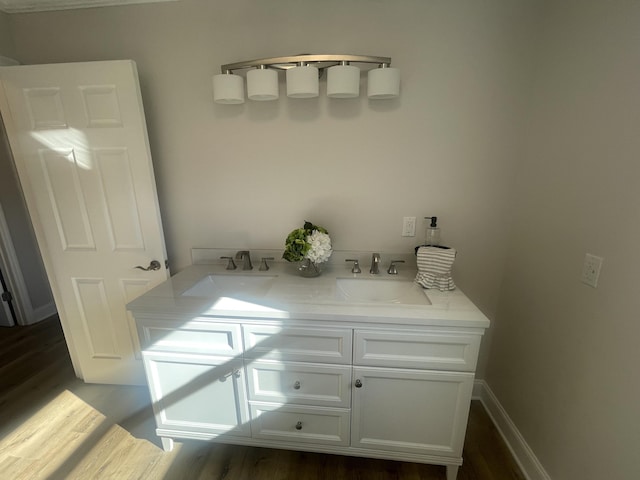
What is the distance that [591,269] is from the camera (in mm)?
1052

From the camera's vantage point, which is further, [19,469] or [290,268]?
[290,268]

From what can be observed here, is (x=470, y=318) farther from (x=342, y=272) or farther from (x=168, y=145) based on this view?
(x=168, y=145)

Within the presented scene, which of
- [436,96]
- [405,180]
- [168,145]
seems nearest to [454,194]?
[405,180]

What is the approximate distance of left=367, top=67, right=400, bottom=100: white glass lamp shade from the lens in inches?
52.3

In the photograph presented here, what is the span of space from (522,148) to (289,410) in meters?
1.82

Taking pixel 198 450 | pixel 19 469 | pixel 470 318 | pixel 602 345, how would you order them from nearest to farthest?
1. pixel 602 345
2. pixel 470 318
3. pixel 19 469
4. pixel 198 450

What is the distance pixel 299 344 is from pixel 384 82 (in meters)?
1.31

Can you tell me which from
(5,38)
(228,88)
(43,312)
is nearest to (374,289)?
(228,88)

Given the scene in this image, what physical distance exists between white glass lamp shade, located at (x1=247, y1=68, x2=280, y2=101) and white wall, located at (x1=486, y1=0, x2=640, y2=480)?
133 cm

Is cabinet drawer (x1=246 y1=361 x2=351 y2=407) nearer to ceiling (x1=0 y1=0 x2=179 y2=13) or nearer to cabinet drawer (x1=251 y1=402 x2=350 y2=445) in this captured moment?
cabinet drawer (x1=251 y1=402 x2=350 y2=445)

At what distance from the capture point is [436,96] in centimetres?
147

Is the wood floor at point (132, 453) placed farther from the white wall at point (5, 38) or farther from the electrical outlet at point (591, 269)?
the white wall at point (5, 38)

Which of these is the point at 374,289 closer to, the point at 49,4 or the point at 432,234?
the point at 432,234

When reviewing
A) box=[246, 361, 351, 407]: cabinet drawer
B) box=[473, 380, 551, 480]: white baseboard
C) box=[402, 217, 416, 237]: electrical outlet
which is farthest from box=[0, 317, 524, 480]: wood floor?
box=[402, 217, 416, 237]: electrical outlet
